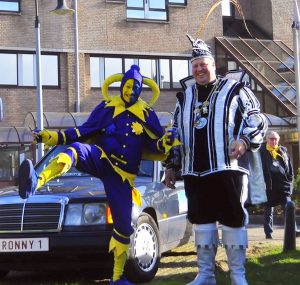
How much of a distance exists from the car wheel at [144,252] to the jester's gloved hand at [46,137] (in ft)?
4.52

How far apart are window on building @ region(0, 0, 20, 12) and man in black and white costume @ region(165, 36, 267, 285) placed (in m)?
22.9

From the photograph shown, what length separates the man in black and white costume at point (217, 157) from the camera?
16.5ft

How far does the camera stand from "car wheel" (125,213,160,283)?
6.25m

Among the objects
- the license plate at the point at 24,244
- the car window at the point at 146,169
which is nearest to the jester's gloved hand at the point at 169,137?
the license plate at the point at 24,244

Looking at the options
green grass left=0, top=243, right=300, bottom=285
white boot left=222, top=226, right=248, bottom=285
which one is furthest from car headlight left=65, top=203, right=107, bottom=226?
white boot left=222, top=226, right=248, bottom=285

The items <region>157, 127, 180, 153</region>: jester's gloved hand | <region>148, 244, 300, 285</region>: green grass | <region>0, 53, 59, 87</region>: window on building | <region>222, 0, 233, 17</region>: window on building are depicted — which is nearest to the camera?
<region>157, 127, 180, 153</region>: jester's gloved hand

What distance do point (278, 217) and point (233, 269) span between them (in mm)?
10054

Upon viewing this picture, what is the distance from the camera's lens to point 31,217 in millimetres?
6418

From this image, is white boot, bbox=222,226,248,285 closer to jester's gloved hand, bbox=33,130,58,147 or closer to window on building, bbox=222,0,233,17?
jester's gloved hand, bbox=33,130,58,147

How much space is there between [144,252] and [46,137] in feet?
5.77

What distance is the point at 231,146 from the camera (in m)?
5.00

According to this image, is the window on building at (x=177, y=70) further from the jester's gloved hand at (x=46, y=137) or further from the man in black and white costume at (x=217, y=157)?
the man in black and white costume at (x=217, y=157)

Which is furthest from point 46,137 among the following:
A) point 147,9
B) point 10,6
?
point 147,9

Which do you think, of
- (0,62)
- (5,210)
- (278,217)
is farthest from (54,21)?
(5,210)
